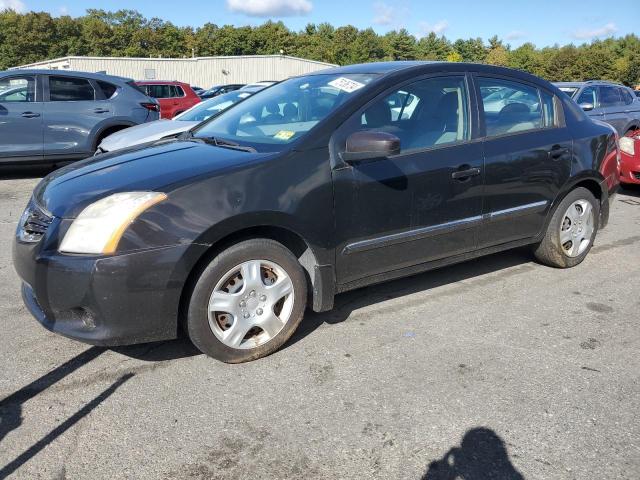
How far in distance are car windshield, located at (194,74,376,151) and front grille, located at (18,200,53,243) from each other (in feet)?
4.02

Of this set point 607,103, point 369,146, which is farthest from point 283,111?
point 607,103

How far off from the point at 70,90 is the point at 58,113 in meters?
0.45

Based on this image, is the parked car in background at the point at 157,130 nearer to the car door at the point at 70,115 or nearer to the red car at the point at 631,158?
the car door at the point at 70,115

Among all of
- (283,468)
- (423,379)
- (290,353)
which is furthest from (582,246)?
(283,468)

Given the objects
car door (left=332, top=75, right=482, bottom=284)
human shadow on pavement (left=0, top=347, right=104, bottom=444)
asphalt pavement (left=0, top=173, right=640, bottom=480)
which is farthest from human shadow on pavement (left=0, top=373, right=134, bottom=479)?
car door (left=332, top=75, right=482, bottom=284)

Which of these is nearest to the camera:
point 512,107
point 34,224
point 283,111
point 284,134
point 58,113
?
point 34,224

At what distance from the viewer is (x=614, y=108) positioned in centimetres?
1206

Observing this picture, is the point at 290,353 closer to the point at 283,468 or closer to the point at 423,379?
the point at 423,379

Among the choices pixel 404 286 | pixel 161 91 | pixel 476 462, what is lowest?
pixel 476 462

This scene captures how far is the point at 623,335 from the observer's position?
3.61 metres

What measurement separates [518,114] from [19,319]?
12.5ft

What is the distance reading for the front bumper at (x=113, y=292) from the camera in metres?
2.75

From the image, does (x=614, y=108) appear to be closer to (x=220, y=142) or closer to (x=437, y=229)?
(x=437, y=229)

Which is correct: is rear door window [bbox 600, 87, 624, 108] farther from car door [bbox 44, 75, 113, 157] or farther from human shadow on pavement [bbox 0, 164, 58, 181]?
human shadow on pavement [bbox 0, 164, 58, 181]
